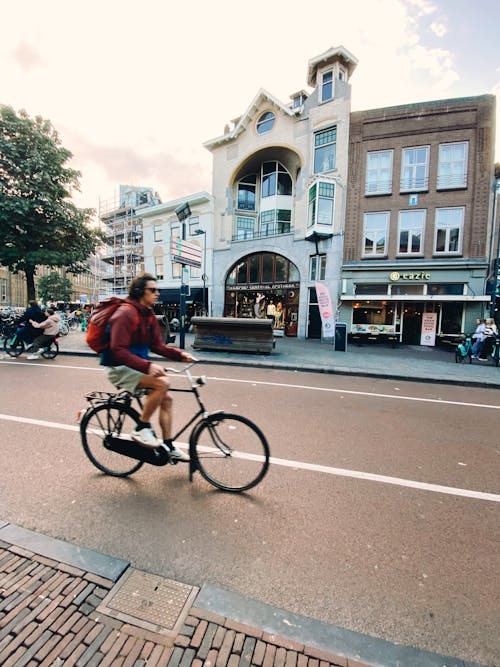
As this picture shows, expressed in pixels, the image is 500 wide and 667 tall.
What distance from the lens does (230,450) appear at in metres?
3.02

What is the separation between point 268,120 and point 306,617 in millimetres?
24868

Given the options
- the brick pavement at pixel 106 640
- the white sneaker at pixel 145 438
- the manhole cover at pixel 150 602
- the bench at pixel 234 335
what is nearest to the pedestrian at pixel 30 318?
the bench at pixel 234 335

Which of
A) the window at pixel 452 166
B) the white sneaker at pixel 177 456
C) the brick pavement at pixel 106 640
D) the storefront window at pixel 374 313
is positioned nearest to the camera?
A: the brick pavement at pixel 106 640

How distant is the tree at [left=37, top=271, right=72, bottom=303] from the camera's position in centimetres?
4344

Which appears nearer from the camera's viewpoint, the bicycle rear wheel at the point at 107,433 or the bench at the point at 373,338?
the bicycle rear wheel at the point at 107,433

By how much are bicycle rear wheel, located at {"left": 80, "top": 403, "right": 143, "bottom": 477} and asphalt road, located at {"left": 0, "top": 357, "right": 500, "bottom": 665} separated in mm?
127

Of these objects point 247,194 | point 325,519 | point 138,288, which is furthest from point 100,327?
point 247,194

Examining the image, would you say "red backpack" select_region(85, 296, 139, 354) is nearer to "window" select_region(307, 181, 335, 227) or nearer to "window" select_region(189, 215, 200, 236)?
"window" select_region(307, 181, 335, 227)

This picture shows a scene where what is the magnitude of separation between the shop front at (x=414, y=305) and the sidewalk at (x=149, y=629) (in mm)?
16521

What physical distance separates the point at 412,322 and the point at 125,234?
4195cm

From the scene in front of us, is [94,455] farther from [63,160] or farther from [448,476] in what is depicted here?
[63,160]

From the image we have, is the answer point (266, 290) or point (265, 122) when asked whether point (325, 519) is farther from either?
point (265, 122)

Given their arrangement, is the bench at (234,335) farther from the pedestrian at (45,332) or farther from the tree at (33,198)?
the tree at (33,198)

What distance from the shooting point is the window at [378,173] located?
17.0 metres
